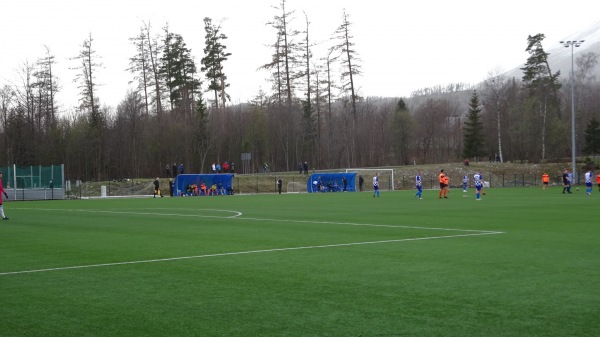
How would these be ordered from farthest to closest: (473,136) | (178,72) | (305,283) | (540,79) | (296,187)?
(473,136) → (540,79) → (178,72) → (296,187) → (305,283)

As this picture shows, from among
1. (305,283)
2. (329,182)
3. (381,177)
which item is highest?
(381,177)

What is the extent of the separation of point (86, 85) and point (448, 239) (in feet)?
232

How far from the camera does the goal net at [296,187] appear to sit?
6819cm

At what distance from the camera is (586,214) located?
24.5 meters

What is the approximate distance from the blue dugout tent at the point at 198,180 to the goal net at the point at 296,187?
819 centimetres

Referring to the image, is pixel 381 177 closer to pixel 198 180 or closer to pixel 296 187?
pixel 296 187

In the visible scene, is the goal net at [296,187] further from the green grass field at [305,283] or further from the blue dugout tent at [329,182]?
the green grass field at [305,283]

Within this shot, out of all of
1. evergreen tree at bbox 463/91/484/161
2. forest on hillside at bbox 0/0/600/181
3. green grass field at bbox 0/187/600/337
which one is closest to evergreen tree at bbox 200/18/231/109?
forest on hillside at bbox 0/0/600/181

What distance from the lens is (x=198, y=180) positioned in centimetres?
6116

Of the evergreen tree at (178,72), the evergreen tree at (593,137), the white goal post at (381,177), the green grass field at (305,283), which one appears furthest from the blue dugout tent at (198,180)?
the evergreen tree at (593,137)

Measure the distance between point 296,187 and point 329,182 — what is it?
4.84 metres

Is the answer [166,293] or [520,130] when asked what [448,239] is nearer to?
[166,293]

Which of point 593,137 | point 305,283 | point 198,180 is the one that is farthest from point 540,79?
point 305,283

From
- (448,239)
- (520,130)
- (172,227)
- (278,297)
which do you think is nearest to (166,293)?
(278,297)
